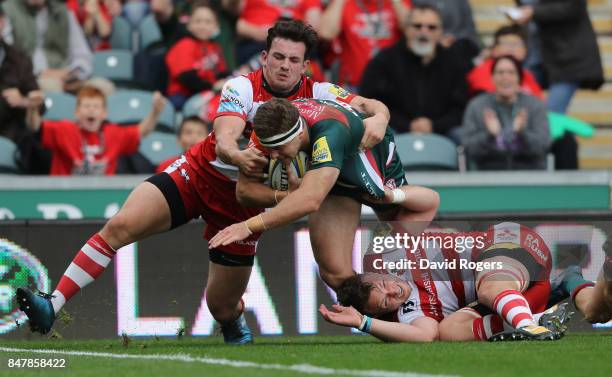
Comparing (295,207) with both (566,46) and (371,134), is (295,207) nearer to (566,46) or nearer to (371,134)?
(371,134)

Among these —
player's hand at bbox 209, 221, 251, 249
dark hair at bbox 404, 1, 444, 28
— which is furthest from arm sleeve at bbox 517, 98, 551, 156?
player's hand at bbox 209, 221, 251, 249

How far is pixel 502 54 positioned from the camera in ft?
42.9

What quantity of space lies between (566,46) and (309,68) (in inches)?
122

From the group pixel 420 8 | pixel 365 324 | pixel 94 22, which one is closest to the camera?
pixel 365 324

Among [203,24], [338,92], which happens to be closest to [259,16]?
[203,24]

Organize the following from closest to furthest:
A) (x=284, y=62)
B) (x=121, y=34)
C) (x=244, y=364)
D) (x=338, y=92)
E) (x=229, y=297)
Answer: (x=244, y=364) → (x=284, y=62) → (x=338, y=92) → (x=229, y=297) → (x=121, y=34)

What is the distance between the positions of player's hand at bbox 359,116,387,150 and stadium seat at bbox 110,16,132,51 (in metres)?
6.63

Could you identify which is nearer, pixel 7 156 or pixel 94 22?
pixel 7 156

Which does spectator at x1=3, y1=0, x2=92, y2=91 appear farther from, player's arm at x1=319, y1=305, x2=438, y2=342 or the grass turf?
player's arm at x1=319, y1=305, x2=438, y2=342

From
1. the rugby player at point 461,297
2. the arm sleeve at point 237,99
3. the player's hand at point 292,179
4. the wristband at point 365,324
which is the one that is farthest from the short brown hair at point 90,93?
the wristband at point 365,324

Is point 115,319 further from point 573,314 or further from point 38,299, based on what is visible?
point 573,314

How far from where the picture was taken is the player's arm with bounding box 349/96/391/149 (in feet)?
25.6

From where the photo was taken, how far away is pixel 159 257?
31.6 ft

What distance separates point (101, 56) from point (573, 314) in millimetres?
6533
